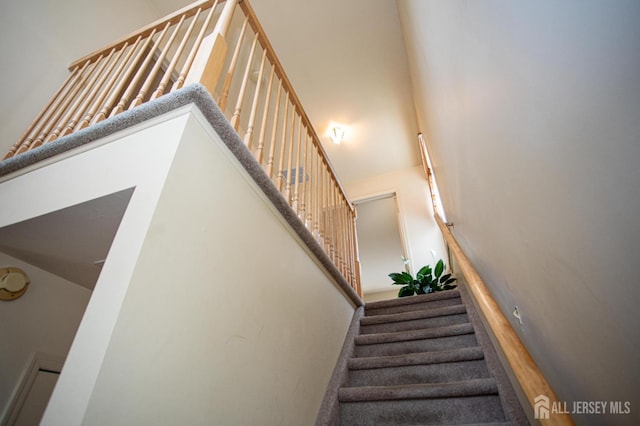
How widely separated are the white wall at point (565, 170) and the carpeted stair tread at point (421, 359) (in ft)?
1.98

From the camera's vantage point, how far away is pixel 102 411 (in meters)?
0.61

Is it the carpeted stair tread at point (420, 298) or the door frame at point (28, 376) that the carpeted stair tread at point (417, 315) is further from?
the door frame at point (28, 376)

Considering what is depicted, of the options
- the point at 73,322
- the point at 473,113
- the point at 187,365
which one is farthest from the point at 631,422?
the point at 73,322

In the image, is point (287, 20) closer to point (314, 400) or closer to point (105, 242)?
point (105, 242)

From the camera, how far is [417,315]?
239 cm

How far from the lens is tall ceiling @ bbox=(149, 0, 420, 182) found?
3.08 metres

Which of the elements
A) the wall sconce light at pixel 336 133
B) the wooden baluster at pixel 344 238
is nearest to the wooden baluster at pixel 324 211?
the wooden baluster at pixel 344 238

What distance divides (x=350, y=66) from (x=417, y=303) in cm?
277

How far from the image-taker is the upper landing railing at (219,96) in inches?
49.0

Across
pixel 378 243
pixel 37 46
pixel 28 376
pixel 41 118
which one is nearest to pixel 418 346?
pixel 28 376

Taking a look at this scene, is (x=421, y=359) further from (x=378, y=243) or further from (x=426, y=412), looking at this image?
(x=378, y=243)

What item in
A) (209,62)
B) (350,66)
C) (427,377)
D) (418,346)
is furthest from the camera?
(350,66)

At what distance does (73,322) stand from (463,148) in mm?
2290

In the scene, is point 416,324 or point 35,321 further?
point 416,324
